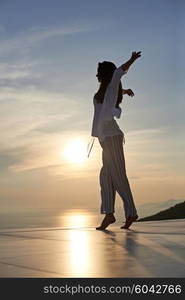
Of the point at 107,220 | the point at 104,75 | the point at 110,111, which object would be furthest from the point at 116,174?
the point at 104,75

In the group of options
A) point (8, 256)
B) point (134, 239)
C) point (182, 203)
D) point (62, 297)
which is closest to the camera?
point (62, 297)

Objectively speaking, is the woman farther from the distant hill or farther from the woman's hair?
the distant hill

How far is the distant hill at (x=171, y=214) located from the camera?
1050cm

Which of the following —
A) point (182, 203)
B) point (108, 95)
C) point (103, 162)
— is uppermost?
point (108, 95)

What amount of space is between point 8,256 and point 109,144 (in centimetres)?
229

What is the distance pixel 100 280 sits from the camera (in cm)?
226

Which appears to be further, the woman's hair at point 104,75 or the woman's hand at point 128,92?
the woman's hand at point 128,92

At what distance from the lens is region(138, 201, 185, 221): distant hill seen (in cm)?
1050

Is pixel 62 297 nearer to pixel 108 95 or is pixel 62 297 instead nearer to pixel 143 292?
pixel 143 292

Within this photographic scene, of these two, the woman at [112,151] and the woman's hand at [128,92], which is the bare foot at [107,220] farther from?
the woman's hand at [128,92]

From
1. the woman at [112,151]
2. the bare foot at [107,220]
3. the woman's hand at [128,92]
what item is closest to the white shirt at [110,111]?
the woman at [112,151]

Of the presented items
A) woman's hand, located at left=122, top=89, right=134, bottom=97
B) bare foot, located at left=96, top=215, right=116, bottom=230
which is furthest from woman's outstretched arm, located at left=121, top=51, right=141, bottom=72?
bare foot, located at left=96, top=215, right=116, bottom=230

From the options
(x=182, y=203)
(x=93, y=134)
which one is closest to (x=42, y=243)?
(x=93, y=134)

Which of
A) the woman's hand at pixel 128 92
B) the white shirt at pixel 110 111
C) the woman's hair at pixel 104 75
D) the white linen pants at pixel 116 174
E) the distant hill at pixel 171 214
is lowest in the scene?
the distant hill at pixel 171 214
